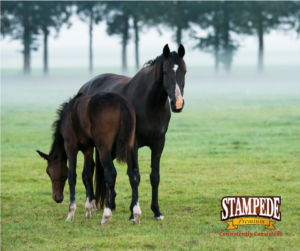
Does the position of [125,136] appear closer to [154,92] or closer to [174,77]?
[154,92]

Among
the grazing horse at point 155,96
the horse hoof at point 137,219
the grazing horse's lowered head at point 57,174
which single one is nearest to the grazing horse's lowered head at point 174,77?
the grazing horse at point 155,96

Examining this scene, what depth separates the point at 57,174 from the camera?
661 centimetres

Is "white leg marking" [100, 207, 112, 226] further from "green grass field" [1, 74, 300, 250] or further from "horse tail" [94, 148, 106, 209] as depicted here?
"horse tail" [94, 148, 106, 209]

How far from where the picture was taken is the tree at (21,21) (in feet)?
159

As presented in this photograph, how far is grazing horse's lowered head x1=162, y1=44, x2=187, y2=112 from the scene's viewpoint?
17.7 feet

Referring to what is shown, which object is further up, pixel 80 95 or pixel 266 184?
pixel 80 95

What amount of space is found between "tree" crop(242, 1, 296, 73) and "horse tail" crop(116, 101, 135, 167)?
45.9 meters

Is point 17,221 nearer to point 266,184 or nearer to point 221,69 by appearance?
point 266,184

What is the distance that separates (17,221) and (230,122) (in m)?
14.6

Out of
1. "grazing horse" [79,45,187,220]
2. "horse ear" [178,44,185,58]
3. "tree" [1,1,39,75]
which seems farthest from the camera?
"tree" [1,1,39,75]

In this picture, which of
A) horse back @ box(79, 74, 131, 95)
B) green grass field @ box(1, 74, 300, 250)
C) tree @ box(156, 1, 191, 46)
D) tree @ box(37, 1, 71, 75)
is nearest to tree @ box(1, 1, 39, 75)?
tree @ box(37, 1, 71, 75)

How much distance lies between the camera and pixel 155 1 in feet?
164

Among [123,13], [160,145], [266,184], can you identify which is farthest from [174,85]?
[123,13]

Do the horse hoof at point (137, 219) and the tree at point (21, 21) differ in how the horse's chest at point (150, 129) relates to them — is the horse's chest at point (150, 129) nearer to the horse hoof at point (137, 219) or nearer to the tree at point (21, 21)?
the horse hoof at point (137, 219)
